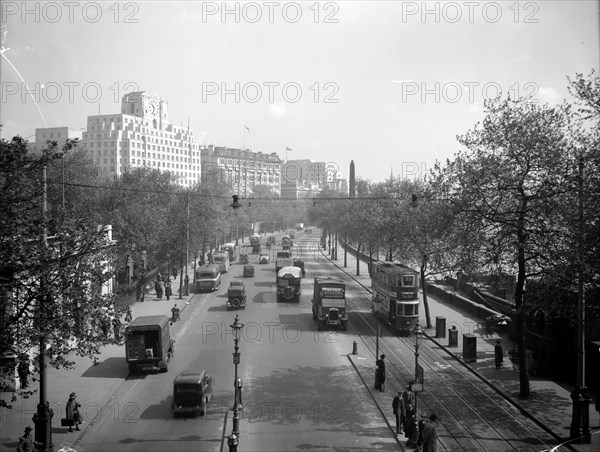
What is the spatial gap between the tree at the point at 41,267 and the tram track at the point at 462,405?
12167 millimetres

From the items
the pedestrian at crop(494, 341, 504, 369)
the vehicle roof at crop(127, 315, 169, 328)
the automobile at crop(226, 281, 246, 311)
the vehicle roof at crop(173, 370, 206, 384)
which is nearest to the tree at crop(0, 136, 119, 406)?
the vehicle roof at crop(173, 370, 206, 384)

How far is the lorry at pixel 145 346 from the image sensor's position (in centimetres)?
2545

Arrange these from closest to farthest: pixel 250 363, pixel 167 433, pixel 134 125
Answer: pixel 167 433 < pixel 250 363 < pixel 134 125

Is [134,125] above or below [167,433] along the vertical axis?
above

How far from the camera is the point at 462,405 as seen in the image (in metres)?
21.2

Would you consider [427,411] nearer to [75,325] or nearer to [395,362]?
[395,362]

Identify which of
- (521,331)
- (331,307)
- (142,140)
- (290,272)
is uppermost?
(142,140)

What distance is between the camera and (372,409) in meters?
20.8

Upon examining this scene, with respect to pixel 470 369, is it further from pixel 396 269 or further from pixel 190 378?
pixel 190 378

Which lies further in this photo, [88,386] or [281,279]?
[281,279]

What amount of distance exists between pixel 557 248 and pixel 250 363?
623 inches

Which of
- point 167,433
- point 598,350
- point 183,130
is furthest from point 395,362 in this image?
point 183,130

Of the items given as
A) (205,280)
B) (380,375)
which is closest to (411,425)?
(380,375)

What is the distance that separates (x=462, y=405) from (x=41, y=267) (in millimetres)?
16269
